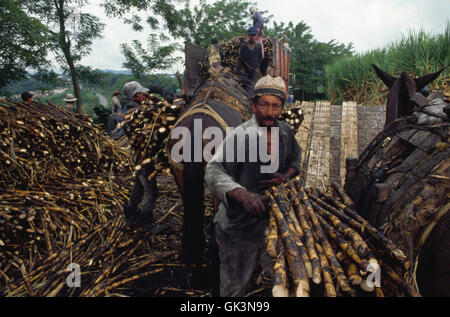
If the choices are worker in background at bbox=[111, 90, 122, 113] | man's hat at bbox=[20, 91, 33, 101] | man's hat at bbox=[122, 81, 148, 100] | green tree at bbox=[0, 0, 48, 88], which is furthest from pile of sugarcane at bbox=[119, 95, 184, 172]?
green tree at bbox=[0, 0, 48, 88]

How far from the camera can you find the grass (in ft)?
27.8

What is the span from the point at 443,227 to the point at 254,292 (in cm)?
171

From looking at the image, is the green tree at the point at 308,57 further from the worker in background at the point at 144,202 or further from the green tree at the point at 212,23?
the worker in background at the point at 144,202

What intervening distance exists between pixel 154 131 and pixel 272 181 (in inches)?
71.1

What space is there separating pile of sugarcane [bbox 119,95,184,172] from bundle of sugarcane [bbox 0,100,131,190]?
2.03 m

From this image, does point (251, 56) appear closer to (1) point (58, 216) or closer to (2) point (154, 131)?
(2) point (154, 131)

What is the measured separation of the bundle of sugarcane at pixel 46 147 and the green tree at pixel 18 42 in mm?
8649

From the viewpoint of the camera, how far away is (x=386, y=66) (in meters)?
9.89

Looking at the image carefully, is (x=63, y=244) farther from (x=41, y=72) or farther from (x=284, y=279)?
(x=41, y=72)

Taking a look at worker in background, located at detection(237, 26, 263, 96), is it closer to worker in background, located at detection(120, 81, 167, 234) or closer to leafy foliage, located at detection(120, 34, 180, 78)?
worker in background, located at detection(120, 81, 167, 234)

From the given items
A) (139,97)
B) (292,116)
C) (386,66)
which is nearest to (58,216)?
(139,97)

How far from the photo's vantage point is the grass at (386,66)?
333 inches

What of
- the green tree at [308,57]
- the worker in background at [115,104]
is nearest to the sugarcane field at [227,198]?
the worker in background at [115,104]

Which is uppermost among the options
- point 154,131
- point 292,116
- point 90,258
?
point 292,116
